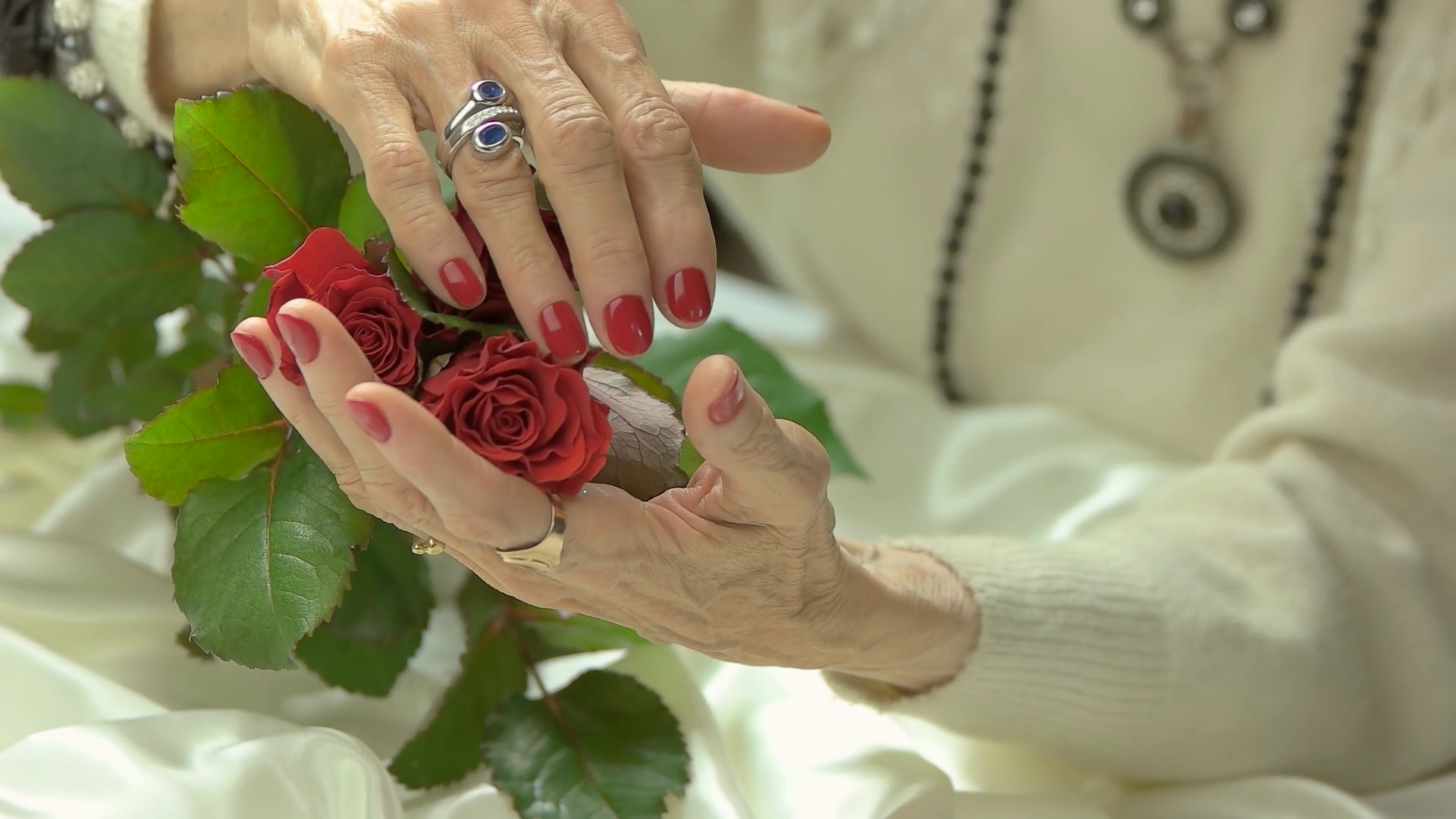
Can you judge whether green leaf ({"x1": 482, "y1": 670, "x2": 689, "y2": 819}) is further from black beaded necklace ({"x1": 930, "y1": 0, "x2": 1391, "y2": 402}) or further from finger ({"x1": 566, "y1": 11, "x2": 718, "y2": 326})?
black beaded necklace ({"x1": 930, "y1": 0, "x2": 1391, "y2": 402})

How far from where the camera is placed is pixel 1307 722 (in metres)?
0.70

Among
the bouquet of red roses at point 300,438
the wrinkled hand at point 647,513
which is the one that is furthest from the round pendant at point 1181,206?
the wrinkled hand at point 647,513

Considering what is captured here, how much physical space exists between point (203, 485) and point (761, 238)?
70 centimetres

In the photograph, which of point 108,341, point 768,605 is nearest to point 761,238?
point 108,341

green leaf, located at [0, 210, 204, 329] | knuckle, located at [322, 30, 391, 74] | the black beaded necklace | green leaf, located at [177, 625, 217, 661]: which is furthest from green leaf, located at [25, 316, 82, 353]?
the black beaded necklace

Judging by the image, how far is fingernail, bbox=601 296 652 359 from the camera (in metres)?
0.48

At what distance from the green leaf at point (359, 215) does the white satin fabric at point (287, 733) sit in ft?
0.74

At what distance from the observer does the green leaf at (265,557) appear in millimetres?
506

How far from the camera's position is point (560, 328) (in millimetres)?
472

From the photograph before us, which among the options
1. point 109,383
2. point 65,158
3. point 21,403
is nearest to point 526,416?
point 65,158

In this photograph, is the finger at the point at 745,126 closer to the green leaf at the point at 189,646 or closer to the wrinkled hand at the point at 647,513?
the wrinkled hand at the point at 647,513

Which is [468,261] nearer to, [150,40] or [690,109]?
[690,109]

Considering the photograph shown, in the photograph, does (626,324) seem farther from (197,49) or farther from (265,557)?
(197,49)

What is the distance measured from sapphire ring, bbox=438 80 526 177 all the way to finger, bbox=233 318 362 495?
4.0 inches
